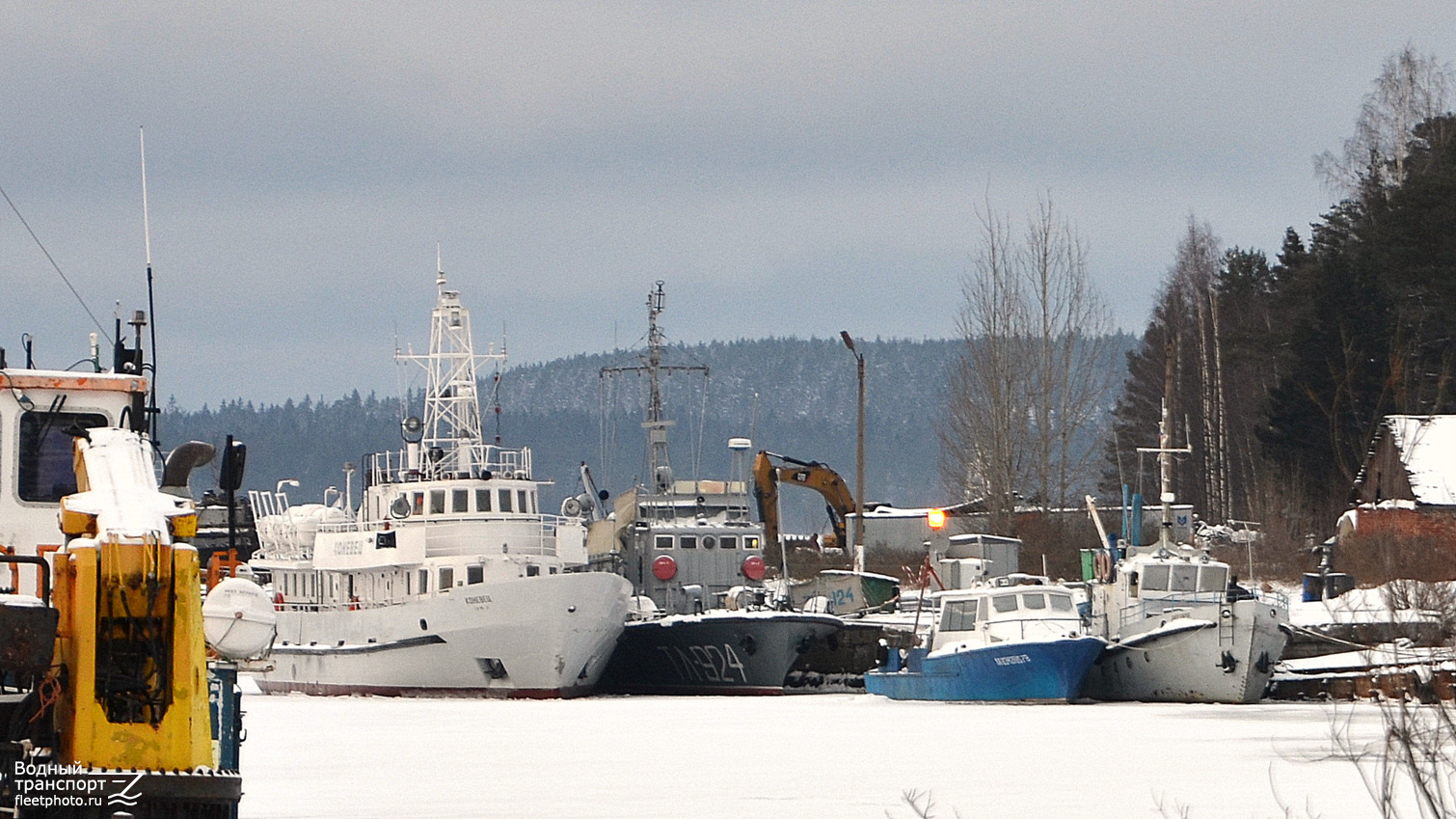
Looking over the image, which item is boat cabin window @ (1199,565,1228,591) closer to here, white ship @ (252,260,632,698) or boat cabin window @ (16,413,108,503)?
white ship @ (252,260,632,698)

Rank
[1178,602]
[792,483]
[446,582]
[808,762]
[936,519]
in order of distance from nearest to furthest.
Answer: [808,762], [1178,602], [936,519], [446,582], [792,483]

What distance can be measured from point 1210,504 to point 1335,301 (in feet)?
50.5

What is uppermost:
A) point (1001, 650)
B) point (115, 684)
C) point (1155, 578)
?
point (115, 684)

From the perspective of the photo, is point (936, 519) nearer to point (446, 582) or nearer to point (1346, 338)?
point (446, 582)

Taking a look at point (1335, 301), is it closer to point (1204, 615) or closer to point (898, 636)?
point (898, 636)

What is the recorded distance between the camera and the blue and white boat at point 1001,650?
117ft

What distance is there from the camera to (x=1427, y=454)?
172 feet

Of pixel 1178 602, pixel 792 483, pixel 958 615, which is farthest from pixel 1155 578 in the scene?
pixel 792 483

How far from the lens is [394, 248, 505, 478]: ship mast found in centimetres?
4566

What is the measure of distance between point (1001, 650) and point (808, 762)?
48.2ft

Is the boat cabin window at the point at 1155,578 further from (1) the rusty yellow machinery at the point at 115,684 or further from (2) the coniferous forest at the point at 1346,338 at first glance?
(1) the rusty yellow machinery at the point at 115,684

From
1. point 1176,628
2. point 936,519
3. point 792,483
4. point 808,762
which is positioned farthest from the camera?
point 792,483

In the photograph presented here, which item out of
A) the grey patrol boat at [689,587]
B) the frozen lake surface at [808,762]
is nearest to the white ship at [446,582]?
the grey patrol boat at [689,587]

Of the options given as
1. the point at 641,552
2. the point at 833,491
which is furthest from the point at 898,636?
the point at 833,491
